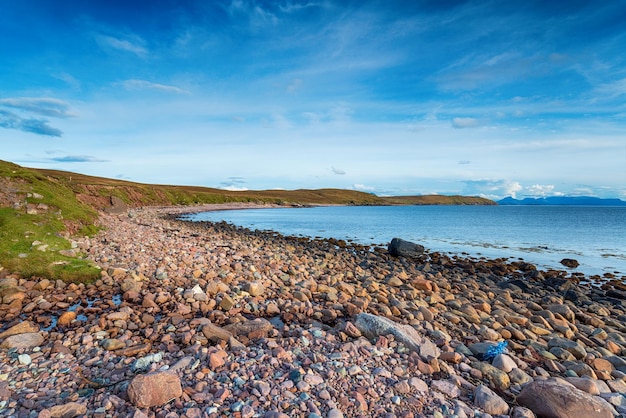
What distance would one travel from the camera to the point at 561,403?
526cm

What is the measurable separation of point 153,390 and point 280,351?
82.1 inches

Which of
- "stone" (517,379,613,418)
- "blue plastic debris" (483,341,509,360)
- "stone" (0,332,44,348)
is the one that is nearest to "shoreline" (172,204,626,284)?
"blue plastic debris" (483,341,509,360)

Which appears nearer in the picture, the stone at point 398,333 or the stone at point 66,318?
the stone at point 398,333

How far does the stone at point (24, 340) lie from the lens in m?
6.47

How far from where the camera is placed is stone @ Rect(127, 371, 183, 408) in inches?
183

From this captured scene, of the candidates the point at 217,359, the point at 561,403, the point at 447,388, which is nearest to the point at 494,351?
the point at 561,403

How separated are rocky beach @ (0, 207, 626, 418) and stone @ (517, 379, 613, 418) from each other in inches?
0.7

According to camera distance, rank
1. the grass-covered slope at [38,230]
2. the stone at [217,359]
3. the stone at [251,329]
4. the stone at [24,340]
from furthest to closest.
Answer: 1. the grass-covered slope at [38,230]
2. the stone at [251,329]
3. the stone at [24,340]
4. the stone at [217,359]

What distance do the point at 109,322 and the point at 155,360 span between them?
7.89ft

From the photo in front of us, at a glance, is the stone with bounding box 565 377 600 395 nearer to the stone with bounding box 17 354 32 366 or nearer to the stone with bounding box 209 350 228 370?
the stone with bounding box 209 350 228 370

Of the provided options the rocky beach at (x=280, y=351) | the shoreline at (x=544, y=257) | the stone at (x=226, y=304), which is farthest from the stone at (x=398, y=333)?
the shoreline at (x=544, y=257)

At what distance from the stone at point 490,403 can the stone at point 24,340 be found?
7.80 meters

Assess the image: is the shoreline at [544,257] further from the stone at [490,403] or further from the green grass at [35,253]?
the green grass at [35,253]

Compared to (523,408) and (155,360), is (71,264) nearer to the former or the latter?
(155,360)
